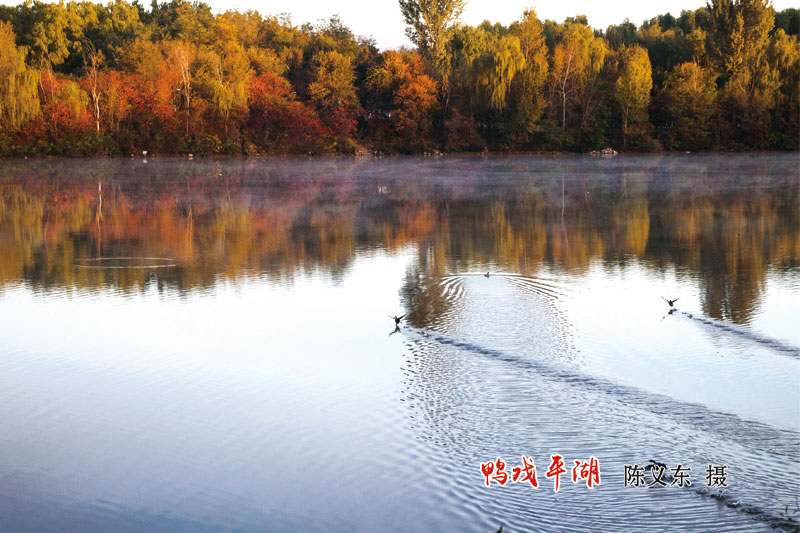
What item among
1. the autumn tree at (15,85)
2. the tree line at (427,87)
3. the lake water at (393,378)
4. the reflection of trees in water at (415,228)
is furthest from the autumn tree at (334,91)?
the lake water at (393,378)

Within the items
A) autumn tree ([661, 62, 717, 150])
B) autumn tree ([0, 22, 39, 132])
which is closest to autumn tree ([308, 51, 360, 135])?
autumn tree ([0, 22, 39, 132])

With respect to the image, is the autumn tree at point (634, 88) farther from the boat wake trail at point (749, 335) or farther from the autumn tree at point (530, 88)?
the boat wake trail at point (749, 335)

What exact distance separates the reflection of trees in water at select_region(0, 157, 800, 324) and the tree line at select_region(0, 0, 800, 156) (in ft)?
87.2

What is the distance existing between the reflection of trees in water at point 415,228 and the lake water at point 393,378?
0.40 feet

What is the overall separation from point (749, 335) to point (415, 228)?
9.98 meters

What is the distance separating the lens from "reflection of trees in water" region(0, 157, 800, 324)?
41.3ft

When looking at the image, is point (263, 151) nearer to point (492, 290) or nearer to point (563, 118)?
point (563, 118)

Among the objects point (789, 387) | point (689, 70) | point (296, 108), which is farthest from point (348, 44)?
point (789, 387)

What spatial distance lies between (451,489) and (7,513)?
8.40 ft

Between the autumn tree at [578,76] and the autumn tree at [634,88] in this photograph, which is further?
the autumn tree at [578,76]

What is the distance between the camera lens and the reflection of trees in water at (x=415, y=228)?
12586mm

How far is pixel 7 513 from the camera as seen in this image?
16.4 feet

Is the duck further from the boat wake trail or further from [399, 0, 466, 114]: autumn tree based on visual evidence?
[399, 0, 466, 114]: autumn tree

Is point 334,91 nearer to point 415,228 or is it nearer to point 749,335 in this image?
point 415,228
